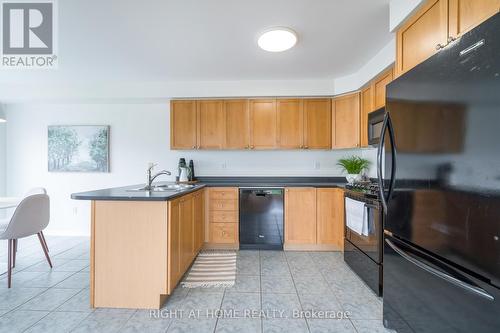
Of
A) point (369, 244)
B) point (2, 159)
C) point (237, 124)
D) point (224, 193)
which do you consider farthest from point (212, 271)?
point (2, 159)

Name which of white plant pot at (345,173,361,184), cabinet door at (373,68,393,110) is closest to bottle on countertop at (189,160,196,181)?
white plant pot at (345,173,361,184)

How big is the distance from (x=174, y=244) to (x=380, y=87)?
2.78 m

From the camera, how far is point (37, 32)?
219 centimetres

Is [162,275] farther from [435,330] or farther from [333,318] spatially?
[435,330]

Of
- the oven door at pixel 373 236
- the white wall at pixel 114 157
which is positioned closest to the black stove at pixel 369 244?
the oven door at pixel 373 236

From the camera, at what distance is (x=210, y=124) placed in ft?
11.6

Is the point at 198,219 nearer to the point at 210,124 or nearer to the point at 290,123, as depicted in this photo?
the point at 210,124

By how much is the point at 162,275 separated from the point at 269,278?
1.08 m

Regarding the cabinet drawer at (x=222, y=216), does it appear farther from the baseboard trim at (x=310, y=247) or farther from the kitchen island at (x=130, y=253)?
the kitchen island at (x=130, y=253)

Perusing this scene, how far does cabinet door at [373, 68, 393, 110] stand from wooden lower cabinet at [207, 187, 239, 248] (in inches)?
81.6

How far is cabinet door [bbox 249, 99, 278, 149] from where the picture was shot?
3.48 meters

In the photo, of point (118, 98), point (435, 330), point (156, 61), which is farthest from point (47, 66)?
point (435, 330)

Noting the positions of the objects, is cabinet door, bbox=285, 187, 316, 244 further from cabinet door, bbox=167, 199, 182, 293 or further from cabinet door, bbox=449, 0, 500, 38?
cabinet door, bbox=449, 0, 500, 38

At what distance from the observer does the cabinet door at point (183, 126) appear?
→ 353 centimetres
